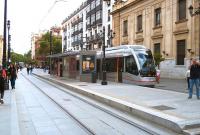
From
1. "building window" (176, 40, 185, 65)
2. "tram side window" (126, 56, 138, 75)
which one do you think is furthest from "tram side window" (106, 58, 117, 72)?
"building window" (176, 40, 185, 65)

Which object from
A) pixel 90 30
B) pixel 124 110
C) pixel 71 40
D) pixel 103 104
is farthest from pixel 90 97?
pixel 71 40

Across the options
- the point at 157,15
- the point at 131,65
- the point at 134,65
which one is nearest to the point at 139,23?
the point at 157,15

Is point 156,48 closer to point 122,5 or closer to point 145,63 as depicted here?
point 122,5

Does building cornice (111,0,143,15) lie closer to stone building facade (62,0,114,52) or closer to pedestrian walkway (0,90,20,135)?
stone building facade (62,0,114,52)

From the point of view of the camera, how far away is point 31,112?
13.1m

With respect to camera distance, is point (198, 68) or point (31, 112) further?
point (198, 68)

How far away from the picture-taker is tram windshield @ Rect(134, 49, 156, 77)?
85.4ft

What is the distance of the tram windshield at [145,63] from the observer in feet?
85.4

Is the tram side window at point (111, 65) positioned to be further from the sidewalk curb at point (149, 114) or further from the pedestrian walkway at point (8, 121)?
the pedestrian walkway at point (8, 121)

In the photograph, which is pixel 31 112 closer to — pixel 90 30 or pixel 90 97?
pixel 90 97

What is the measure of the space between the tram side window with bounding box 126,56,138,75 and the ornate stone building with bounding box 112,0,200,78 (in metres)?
7.99

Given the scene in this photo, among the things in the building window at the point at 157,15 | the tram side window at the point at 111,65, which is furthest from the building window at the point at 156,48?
the tram side window at the point at 111,65

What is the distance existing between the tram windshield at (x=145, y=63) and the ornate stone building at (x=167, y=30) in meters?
7.44

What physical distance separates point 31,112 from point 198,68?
→ 693 cm
